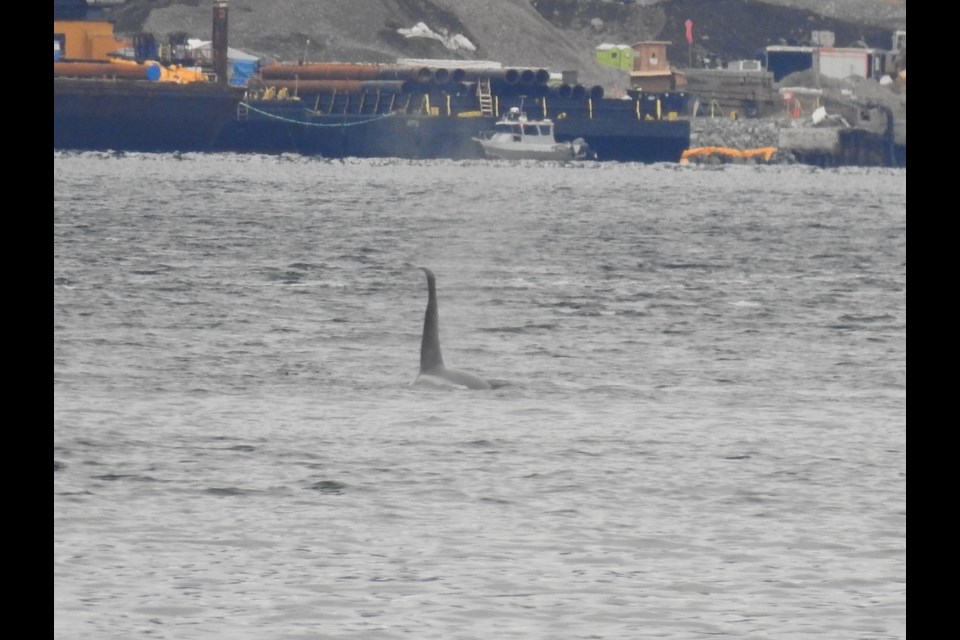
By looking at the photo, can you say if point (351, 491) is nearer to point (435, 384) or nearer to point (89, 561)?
point (89, 561)

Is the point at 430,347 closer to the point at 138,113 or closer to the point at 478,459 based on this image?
the point at 478,459

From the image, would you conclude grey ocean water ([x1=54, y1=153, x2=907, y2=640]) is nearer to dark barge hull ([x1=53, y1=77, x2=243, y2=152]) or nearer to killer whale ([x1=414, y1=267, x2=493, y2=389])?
killer whale ([x1=414, y1=267, x2=493, y2=389])

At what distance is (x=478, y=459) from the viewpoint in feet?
67.3

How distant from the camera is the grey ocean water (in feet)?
44.8

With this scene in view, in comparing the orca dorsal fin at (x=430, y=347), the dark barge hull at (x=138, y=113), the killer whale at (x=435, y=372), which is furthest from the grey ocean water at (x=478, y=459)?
the dark barge hull at (x=138, y=113)

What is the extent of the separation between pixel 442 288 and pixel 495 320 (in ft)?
50.4

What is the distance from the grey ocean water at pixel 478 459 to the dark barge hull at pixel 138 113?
5360 inches

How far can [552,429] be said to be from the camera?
23484 millimetres

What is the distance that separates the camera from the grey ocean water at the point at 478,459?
13648 millimetres

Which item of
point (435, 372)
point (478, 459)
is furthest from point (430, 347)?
point (478, 459)

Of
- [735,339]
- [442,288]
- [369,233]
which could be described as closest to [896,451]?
[735,339]

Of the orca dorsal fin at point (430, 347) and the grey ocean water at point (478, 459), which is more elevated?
the orca dorsal fin at point (430, 347)

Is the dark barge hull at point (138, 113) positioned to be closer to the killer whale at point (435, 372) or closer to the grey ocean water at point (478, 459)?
the grey ocean water at point (478, 459)

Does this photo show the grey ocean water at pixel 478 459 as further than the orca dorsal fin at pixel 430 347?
No
